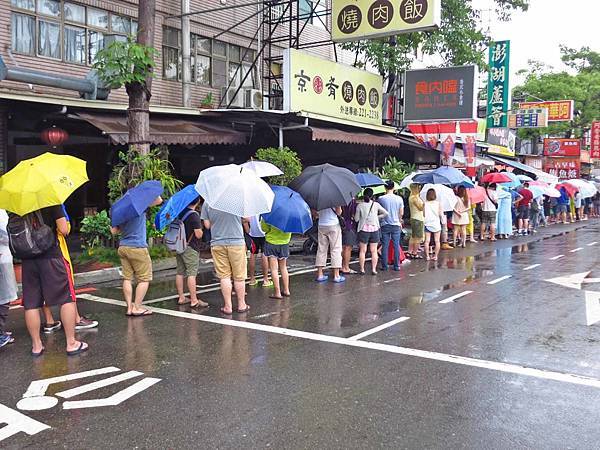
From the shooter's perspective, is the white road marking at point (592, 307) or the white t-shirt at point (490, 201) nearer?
the white road marking at point (592, 307)

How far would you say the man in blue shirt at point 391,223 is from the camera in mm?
11055

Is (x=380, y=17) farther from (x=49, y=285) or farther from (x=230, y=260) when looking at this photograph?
(x=49, y=285)

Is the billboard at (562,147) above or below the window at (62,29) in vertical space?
below

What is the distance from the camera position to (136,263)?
7.11 m

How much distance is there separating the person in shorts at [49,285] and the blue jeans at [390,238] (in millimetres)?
6784

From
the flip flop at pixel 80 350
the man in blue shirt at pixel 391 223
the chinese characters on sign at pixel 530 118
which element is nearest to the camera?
the flip flop at pixel 80 350

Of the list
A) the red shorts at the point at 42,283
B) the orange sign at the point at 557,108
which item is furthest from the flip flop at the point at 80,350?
the orange sign at the point at 557,108

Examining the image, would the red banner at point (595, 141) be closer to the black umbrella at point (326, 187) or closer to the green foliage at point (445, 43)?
the green foliage at point (445, 43)

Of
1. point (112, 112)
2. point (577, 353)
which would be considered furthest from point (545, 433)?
point (112, 112)

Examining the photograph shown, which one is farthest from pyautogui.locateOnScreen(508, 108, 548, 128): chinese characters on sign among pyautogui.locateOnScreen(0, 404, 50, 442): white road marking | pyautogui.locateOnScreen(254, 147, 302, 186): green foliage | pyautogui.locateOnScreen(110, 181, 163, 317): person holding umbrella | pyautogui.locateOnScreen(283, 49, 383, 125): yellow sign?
pyautogui.locateOnScreen(0, 404, 50, 442): white road marking

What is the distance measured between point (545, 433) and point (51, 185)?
4.57m

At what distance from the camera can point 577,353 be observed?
5758mm

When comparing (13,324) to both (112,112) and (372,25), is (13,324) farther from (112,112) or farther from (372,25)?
(372,25)

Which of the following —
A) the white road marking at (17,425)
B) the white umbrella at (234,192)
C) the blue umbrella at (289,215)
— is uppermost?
the white umbrella at (234,192)
